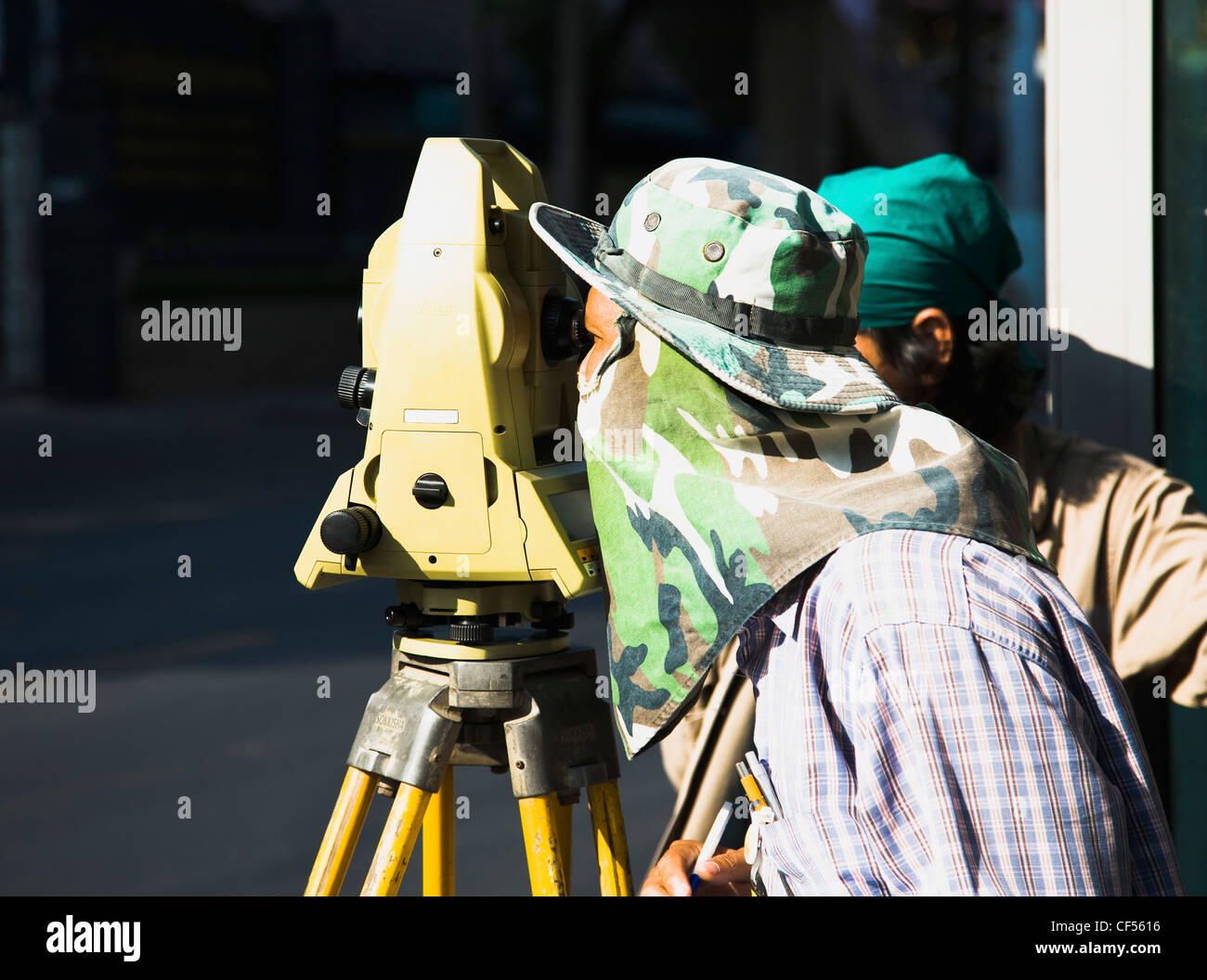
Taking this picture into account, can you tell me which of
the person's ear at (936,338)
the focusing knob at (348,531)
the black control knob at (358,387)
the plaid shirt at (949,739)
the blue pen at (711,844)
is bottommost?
the blue pen at (711,844)

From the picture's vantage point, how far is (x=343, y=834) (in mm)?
1938

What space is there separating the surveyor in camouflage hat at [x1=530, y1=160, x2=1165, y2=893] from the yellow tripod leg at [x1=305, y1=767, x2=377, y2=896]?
1.62ft

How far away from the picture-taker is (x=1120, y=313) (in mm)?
2672

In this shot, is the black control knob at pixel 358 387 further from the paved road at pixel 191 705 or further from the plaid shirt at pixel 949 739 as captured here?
the paved road at pixel 191 705

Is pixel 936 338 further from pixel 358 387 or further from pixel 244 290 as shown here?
pixel 244 290

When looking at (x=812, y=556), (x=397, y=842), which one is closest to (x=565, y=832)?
(x=397, y=842)

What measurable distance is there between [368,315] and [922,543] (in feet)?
2.88

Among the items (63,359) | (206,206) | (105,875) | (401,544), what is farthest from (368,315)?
(206,206)

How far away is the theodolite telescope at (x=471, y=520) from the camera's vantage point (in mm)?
1837

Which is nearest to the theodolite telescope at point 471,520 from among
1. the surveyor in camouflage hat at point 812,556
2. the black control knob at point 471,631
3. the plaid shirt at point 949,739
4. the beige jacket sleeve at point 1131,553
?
the black control knob at point 471,631

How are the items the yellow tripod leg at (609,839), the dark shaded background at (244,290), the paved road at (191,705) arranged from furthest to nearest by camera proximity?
the dark shaded background at (244,290) → the paved road at (191,705) → the yellow tripod leg at (609,839)

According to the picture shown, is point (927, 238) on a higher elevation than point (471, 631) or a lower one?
higher

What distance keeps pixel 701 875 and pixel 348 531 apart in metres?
0.63
